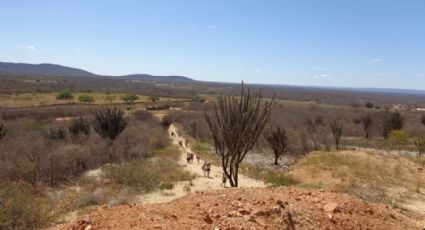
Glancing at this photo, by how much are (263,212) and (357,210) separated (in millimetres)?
2225

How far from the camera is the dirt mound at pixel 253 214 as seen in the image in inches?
263

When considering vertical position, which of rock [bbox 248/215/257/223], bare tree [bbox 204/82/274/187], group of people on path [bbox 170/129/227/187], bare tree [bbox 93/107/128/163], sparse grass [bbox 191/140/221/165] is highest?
bare tree [bbox 204/82/274/187]

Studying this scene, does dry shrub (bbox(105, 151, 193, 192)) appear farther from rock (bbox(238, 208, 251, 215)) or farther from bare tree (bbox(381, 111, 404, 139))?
bare tree (bbox(381, 111, 404, 139))

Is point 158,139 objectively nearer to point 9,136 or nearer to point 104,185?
point 9,136

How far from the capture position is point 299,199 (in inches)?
329

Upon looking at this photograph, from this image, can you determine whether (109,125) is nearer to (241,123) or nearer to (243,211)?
(241,123)

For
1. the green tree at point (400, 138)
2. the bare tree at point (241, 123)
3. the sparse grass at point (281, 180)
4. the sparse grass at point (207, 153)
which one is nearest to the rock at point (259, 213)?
the bare tree at point (241, 123)

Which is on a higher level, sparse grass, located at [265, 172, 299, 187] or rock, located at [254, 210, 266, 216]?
rock, located at [254, 210, 266, 216]

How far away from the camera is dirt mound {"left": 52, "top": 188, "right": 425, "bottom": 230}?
21.9 feet

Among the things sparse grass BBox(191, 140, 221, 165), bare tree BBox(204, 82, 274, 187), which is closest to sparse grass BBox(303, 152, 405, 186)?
sparse grass BBox(191, 140, 221, 165)

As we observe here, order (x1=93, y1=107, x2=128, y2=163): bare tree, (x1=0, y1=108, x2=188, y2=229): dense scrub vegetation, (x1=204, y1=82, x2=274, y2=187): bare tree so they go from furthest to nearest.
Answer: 1. (x1=93, y1=107, x2=128, y2=163): bare tree
2. (x1=204, y1=82, x2=274, y2=187): bare tree
3. (x1=0, y1=108, x2=188, y2=229): dense scrub vegetation

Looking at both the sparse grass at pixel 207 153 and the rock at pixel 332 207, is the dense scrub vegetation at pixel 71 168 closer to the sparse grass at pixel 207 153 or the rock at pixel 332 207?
the sparse grass at pixel 207 153

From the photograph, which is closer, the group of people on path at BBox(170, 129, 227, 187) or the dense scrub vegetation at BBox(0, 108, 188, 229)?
the dense scrub vegetation at BBox(0, 108, 188, 229)

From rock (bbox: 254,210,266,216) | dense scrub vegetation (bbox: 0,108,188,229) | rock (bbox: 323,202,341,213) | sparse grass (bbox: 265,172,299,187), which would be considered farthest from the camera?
sparse grass (bbox: 265,172,299,187)
